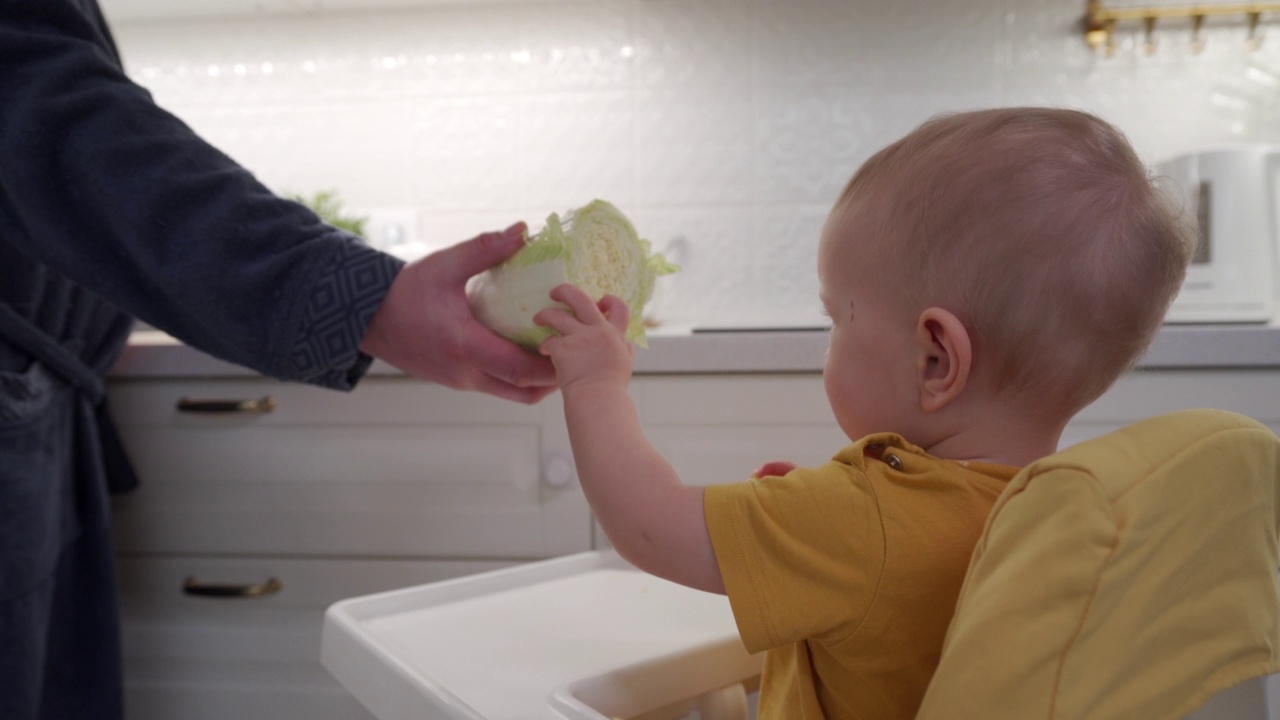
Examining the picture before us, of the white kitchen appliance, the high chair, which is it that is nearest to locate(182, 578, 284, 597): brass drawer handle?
the high chair

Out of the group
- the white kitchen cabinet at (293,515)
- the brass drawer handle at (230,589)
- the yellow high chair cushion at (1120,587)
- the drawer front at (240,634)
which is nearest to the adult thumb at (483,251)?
the yellow high chair cushion at (1120,587)

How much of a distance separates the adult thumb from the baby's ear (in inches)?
11.6

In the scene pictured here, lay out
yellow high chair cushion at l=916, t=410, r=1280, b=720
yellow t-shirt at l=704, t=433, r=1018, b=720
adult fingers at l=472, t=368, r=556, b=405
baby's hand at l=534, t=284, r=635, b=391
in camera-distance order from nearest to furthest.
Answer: yellow high chair cushion at l=916, t=410, r=1280, b=720 → yellow t-shirt at l=704, t=433, r=1018, b=720 → baby's hand at l=534, t=284, r=635, b=391 → adult fingers at l=472, t=368, r=556, b=405

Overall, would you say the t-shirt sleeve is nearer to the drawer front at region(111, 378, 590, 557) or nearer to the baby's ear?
the baby's ear

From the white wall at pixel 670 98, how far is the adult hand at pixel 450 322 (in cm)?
98

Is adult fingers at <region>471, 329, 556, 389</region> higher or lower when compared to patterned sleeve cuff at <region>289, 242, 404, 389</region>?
lower

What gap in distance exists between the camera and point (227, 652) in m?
1.26

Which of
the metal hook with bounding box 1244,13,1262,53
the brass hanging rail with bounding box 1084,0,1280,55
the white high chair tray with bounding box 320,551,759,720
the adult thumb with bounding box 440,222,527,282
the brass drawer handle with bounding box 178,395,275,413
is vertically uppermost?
the brass hanging rail with bounding box 1084,0,1280,55

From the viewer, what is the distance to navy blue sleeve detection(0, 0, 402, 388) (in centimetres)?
67

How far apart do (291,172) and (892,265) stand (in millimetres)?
1503

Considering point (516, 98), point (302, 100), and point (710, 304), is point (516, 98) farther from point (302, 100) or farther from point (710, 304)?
point (710, 304)

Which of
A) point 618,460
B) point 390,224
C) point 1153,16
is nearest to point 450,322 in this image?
point 618,460

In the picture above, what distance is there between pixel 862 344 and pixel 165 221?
50 centimetres

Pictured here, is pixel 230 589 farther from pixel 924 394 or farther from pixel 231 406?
pixel 924 394
